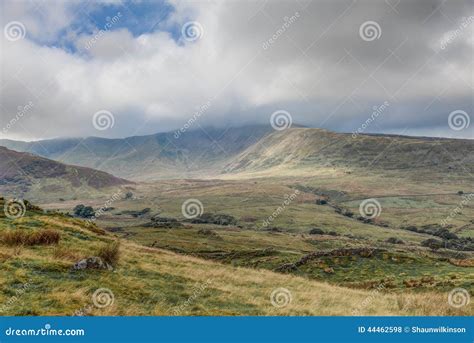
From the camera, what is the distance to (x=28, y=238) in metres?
27.1

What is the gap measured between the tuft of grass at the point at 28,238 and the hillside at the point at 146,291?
6cm

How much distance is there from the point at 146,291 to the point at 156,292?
0.62m

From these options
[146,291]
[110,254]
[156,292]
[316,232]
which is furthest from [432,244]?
[146,291]

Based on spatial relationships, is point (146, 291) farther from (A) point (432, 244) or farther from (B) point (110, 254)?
(A) point (432, 244)

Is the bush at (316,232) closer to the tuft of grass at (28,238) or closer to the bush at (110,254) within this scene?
the tuft of grass at (28,238)

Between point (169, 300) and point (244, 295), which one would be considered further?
point (244, 295)

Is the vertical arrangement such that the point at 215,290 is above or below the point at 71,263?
below

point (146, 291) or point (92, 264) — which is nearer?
Result: point (146, 291)

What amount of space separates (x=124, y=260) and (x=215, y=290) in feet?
24.9

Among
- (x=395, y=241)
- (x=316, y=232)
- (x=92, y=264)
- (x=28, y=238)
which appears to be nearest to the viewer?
(x=92, y=264)

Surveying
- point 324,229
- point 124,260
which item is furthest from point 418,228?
point 124,260

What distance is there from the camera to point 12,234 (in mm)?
26875

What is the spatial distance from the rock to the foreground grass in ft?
1.54

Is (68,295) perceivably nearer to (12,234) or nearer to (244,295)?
(244,295)
